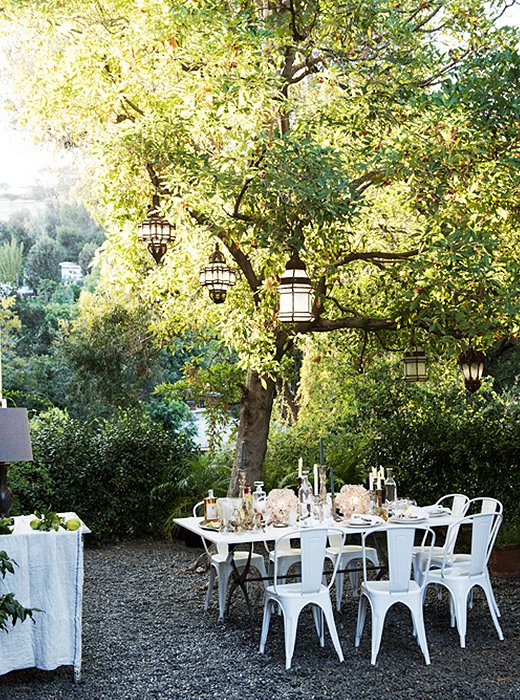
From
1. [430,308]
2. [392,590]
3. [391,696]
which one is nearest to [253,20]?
[430,308]

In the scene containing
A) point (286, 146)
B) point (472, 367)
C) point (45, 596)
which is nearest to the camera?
point (45, 596)

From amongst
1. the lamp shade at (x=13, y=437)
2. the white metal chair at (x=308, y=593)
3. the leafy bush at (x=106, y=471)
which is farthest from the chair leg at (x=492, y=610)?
the leafy bush at (x=106, y=471)

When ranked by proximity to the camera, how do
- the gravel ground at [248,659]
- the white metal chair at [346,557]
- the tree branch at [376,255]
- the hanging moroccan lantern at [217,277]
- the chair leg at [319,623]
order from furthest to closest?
1. the tree branch at [376,255]
2. the hanging moroccan lantern at [217,277]
3. the white metal chair at [346,557]
4. the chair leg at [319,623]
5. the gravel ground at [248,659]

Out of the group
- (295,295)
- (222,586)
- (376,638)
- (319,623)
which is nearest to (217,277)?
(295,295)

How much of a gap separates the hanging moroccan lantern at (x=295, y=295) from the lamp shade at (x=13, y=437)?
5.69 ft

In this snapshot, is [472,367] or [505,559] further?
[472,367]

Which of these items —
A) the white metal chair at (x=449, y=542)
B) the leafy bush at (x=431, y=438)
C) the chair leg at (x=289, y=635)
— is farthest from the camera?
the leafy bush at (x=431, y=438)

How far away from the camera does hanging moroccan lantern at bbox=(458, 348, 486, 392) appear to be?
7.62m

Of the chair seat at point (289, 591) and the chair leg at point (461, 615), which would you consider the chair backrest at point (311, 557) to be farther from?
the chair leg at point (461, 615)

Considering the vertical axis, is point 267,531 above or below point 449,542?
above

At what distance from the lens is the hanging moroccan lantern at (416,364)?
7254 mm

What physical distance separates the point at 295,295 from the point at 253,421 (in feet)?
6.20

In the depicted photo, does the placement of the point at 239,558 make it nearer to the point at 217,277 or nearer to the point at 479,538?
the point at 479,538

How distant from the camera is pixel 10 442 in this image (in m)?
4.86
